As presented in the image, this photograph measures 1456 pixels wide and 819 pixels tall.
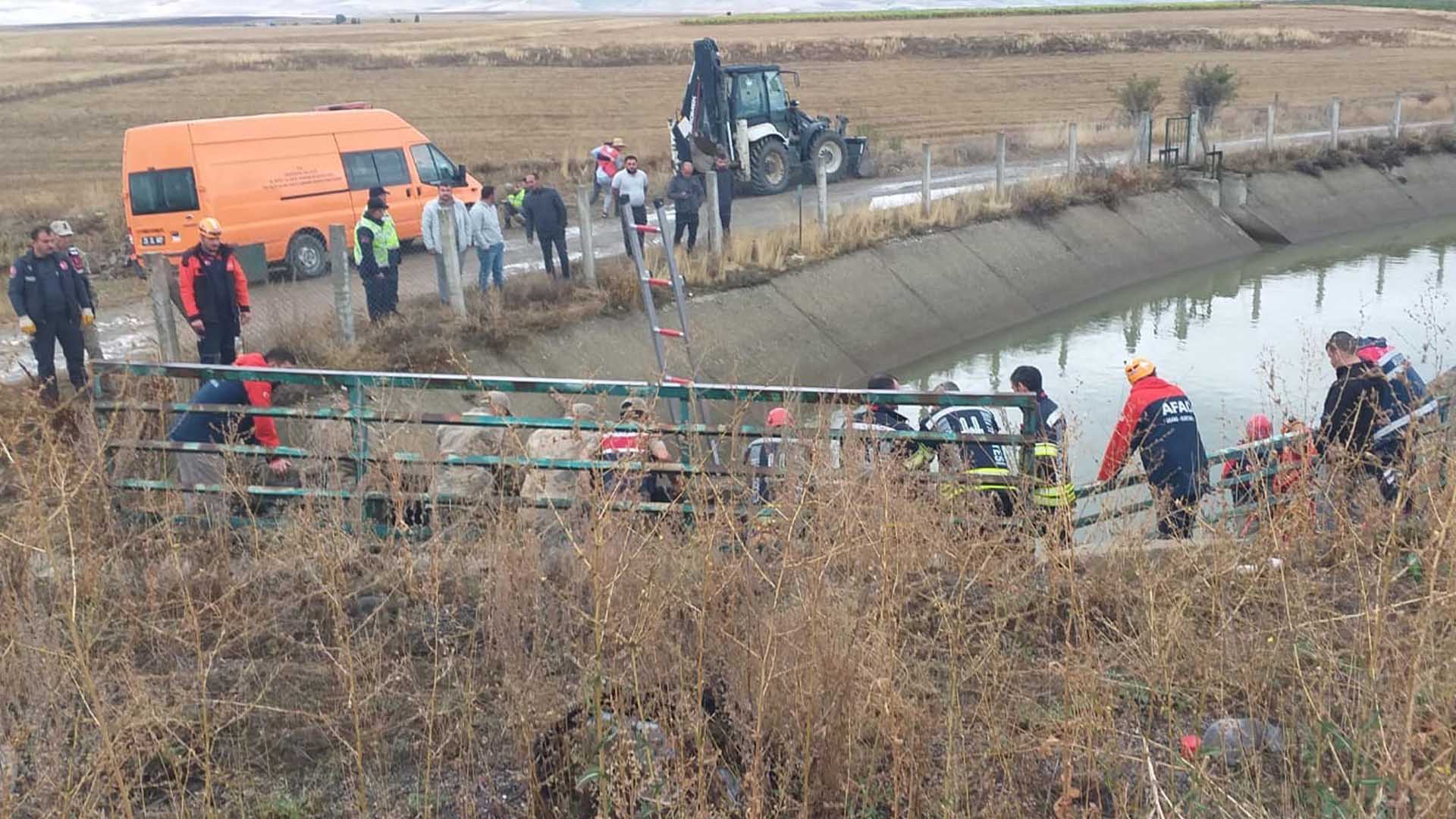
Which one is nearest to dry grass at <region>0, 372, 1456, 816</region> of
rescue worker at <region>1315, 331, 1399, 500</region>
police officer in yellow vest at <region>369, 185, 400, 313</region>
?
rescue worker at <region>1315, 331, 1399, 500</region>

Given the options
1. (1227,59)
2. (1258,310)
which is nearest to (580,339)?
(1258,310)

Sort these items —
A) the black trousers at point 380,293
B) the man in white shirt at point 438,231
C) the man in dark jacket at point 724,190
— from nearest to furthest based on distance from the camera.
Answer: the black trousers at point 380,293 < the man in white shirt at point 438,231 < the man in dark jacket at point 724,190

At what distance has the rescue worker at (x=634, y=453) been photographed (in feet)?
19.9

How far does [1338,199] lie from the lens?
2922 centimetres

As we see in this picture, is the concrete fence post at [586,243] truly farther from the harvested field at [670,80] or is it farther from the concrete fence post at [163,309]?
the harvested field at [670,80]

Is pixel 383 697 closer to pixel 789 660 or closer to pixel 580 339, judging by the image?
pixel 789 660

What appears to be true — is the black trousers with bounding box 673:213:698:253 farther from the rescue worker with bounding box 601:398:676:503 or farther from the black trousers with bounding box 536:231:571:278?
the rescue worker with bounding box 601:398:676:503

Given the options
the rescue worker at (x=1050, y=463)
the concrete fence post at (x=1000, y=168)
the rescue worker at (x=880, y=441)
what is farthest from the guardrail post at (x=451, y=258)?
the concrete fence post at (x=1000, y=168)

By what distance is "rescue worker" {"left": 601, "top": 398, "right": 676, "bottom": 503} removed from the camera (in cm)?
606

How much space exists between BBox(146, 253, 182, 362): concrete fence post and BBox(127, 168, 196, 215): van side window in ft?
21.5

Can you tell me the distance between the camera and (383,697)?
543cm

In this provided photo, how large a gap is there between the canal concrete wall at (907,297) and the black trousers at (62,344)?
11.5 feet

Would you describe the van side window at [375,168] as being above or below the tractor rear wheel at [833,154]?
above

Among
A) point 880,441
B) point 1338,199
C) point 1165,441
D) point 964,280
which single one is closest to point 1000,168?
point 964,280
